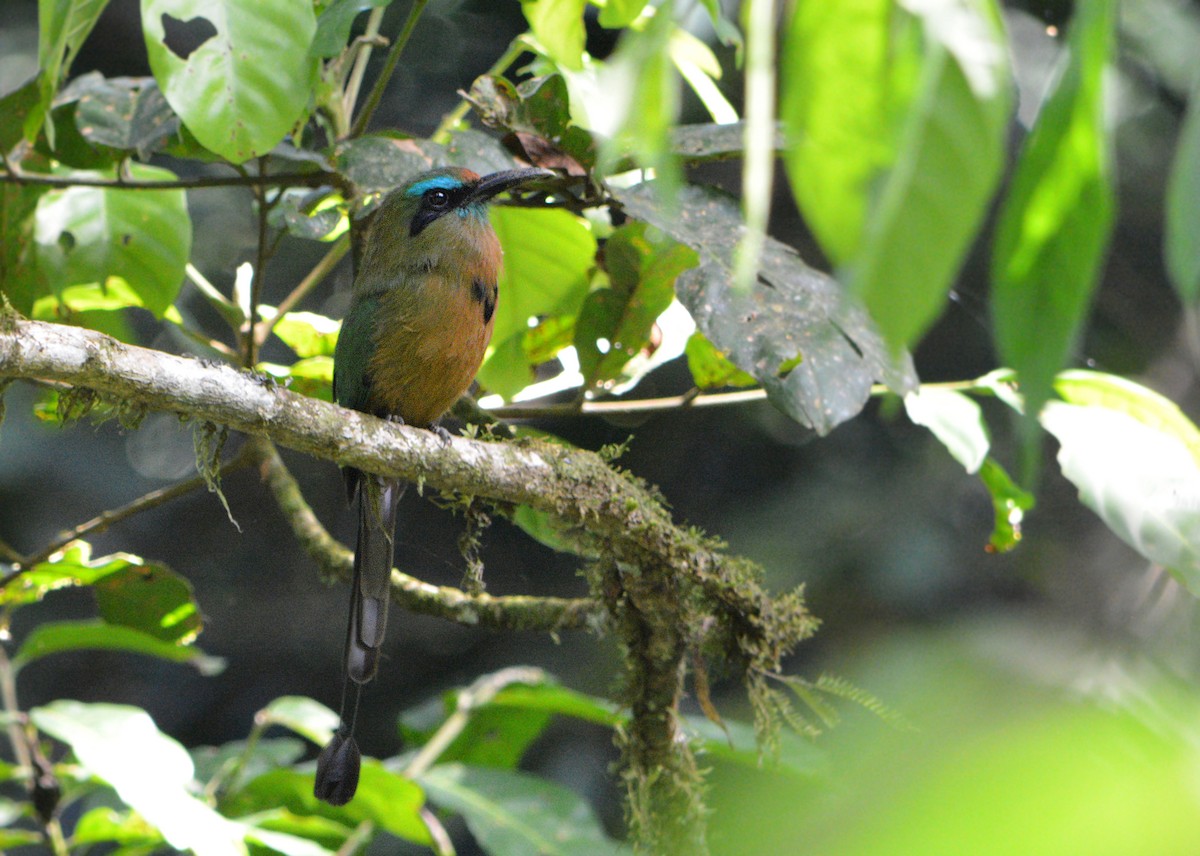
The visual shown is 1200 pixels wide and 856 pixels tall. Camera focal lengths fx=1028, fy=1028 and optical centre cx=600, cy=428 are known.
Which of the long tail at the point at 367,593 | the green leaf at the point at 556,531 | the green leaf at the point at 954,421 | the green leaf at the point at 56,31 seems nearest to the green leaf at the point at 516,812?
the long tail at the point at 367,593

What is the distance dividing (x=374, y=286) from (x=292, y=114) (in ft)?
2.12

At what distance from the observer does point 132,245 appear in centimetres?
223

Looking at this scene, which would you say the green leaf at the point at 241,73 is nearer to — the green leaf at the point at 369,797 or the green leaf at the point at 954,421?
the green leaf at the point at 954,421

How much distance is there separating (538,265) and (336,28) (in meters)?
0.80

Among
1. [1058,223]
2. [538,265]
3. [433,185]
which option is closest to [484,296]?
[538,265]

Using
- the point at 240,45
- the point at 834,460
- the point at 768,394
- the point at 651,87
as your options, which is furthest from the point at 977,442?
the point at 834,460

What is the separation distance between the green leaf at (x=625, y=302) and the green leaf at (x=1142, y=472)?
795 mm

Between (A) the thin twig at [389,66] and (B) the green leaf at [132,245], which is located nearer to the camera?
(A) the thin twig at [389,66]

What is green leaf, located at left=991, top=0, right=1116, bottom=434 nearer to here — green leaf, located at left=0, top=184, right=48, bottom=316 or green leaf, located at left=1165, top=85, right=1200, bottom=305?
green leaf, located at left=1165, top=85, right=1200, bottom=305

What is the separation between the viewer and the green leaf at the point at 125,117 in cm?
208

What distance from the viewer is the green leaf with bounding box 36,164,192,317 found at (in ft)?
7.32

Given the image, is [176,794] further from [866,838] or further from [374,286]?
[866,838]

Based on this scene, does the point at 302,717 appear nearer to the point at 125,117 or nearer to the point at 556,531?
the point at 556,531

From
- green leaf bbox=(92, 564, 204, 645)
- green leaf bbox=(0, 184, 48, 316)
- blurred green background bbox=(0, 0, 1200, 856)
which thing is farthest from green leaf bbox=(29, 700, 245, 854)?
blurred green background bbox=(0, 0, 1200, 856)
